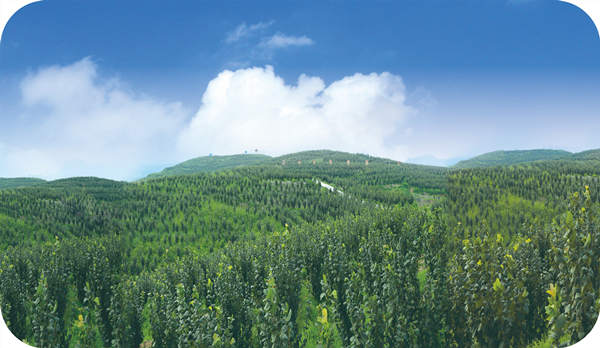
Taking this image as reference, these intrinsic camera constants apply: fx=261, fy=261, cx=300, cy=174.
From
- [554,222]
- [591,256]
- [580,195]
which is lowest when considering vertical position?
[591,256]

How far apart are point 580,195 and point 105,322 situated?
21.1m

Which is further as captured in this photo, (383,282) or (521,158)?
(521,158)

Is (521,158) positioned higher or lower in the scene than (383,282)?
higher

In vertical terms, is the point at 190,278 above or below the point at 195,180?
below

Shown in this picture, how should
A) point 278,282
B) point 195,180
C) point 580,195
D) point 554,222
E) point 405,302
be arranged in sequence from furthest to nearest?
point 195,180 → point 278,282 → point 405,302 → point 554,222 → point 580,195

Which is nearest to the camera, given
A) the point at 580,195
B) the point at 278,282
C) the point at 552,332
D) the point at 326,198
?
the point at 552,332

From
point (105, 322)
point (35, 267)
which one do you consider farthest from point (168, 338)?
point (35, 267)

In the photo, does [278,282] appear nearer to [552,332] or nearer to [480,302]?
[480,302]

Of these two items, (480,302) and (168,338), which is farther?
(168,338)

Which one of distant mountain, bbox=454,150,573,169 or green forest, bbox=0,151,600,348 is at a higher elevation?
distant mountain, bbox=454,150,573,169

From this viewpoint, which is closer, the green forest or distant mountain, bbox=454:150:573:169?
the green forest

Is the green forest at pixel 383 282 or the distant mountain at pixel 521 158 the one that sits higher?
the distant mountain at pixel 521 158

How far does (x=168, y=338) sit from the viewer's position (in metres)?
13.2

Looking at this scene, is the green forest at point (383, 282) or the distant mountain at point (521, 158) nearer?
the green forest at point (383, 282)
